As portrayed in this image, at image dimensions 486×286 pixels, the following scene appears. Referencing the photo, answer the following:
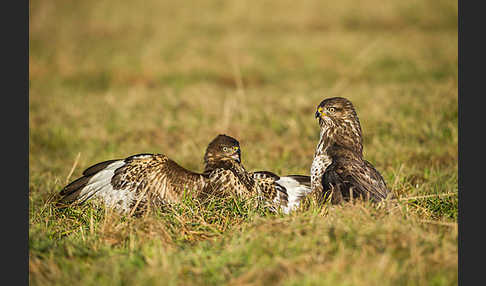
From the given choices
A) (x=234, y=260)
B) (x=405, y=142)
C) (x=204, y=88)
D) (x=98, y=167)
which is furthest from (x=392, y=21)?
(x=234, y=260)

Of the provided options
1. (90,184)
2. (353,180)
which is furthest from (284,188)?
(90,184)

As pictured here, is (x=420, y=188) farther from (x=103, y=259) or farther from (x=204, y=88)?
(x=204, y=88)

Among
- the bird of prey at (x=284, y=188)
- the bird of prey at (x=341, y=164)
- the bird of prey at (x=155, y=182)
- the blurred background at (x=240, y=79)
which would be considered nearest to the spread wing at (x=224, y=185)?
the bird of prey at (x=155, y=182)

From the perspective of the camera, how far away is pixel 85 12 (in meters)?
16.8

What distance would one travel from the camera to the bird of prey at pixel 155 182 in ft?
14.0

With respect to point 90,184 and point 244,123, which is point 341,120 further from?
point 244,123

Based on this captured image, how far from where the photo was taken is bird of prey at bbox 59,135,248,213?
168 inches

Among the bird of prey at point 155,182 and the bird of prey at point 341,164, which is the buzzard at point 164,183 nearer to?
the bird of prey at point 155,182

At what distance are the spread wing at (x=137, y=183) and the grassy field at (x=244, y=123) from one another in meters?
0.24

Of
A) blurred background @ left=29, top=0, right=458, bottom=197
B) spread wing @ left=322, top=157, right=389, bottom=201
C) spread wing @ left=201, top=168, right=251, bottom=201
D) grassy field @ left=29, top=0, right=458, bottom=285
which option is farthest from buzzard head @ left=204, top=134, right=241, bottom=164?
blurred background @ left=29, top=0, right=458, bottom=197

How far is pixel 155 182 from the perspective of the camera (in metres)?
4.34

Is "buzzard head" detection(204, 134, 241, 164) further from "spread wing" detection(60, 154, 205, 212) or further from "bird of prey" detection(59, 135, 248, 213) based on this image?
"spread wing" detection(60, 154, 205, 212)

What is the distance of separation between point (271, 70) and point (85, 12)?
7419mm

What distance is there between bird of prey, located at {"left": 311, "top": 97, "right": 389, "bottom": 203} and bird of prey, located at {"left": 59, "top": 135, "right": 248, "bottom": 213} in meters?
0.69
